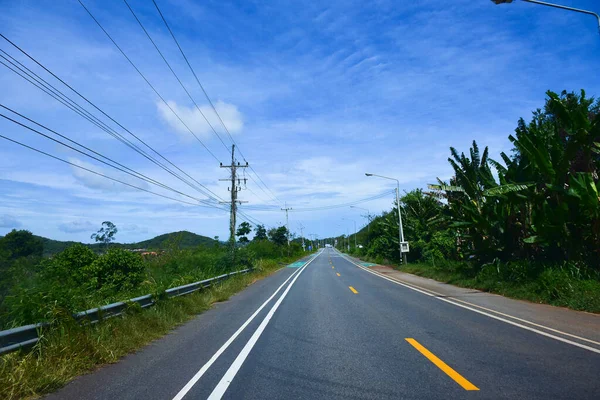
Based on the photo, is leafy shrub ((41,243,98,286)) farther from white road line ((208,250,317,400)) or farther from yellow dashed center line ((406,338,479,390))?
yellow dashed center line ((406,338,479,390))

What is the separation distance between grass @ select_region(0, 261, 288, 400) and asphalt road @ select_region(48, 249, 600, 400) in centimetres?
28

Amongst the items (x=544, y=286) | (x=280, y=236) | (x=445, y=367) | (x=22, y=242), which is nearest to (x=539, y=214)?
(x=544, y=286)

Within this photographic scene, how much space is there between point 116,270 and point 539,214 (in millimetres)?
15615

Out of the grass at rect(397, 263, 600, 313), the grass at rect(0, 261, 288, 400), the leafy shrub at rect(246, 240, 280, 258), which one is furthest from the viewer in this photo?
the leafy shrub at rect(246, 240, 280, 258)

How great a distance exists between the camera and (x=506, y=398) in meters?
4.65

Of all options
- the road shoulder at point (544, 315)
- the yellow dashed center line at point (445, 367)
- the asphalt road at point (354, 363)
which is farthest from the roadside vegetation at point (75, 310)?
the road shoulder at point (544, 315)

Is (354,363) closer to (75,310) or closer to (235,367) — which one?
(235,367)

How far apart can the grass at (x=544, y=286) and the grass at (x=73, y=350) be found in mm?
11000

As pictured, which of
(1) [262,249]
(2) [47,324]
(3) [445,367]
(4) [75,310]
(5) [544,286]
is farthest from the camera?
(1) [262,249]

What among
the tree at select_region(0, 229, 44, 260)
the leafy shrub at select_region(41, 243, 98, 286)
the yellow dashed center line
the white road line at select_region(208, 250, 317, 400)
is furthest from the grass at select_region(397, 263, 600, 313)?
the tree at select_region(0, 229, 44, 260)

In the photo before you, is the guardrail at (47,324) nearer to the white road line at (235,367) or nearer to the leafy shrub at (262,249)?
the white road line at (235,367)

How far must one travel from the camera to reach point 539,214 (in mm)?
14422

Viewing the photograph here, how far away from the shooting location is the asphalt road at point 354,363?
5070mm

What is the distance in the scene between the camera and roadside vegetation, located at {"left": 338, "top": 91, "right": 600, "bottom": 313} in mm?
12531
